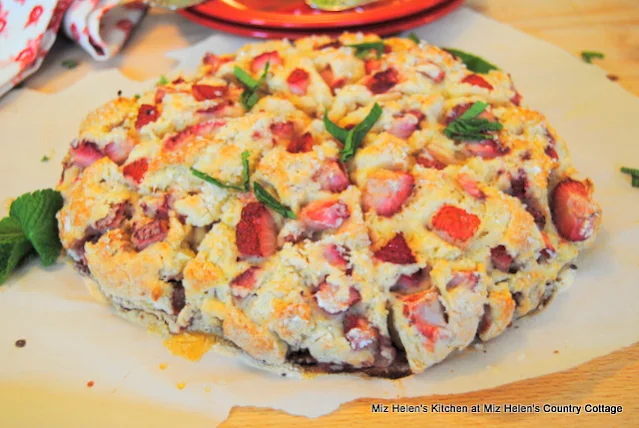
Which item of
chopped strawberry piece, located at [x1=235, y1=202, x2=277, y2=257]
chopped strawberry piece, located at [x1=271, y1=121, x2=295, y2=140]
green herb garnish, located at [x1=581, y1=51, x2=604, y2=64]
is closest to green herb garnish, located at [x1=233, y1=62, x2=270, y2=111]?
chopped strawberry piece, located at [x1=271, y1=121, x2=295, y2=140]

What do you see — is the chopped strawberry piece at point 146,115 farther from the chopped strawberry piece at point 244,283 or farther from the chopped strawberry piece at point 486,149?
the chopped strawberry piece at point 486,149

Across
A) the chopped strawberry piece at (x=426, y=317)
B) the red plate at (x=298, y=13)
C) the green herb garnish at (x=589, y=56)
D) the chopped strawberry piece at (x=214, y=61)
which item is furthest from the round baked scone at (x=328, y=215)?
the green herb garnish at (x=589, y=56)

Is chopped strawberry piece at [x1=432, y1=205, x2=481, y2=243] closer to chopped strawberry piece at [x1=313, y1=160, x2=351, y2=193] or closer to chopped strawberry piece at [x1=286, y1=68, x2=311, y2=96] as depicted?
chopped strawberry piece at [x1=313, y1=160, x2=351, y2=193]

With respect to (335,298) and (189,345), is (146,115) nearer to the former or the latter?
(189,345)

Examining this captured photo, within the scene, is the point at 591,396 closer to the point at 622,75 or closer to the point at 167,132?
the point at 167,132

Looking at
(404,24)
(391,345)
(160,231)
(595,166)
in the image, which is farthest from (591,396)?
(404,24)

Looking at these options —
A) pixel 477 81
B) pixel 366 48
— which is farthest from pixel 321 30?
pixel 477 81
